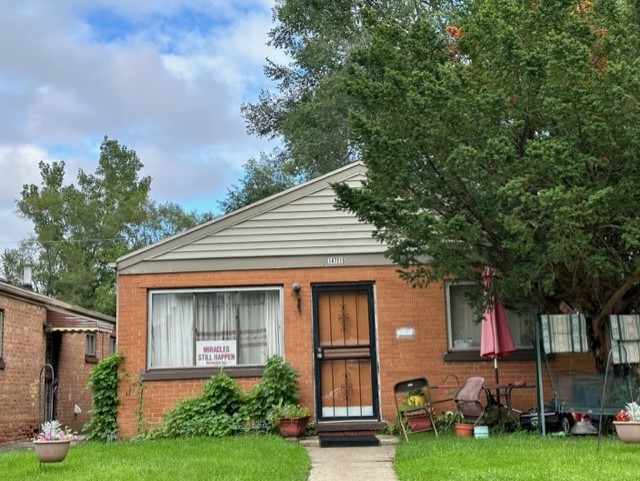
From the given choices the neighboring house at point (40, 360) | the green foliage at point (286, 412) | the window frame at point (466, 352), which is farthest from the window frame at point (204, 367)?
the neighboring house at point (40, 360)

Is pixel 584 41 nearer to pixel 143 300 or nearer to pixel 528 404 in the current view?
pixel 528 404

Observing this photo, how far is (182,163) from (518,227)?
121 ft

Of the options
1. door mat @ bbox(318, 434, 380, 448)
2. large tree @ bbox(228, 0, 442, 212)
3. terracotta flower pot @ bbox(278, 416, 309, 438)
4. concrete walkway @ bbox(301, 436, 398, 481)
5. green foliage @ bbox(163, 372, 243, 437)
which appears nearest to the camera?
concrete walkway @ bbox(301, 436, 398, 481)

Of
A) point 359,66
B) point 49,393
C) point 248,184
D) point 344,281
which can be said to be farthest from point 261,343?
point 248,184

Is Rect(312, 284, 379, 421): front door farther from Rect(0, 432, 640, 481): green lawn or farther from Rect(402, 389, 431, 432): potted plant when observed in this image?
Rect(0, 432, 640, 481): green lawn

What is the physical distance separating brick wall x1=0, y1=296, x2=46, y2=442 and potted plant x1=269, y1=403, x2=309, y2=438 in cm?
684

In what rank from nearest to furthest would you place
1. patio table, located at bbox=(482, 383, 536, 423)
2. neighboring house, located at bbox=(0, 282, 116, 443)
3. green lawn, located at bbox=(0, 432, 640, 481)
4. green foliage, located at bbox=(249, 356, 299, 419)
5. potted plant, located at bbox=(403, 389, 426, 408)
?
1. green lawn, located at bbox=(0, 432, 640, 481)
2. patio table, located at bbox=(482, 383, 536, 423)
3. potted plant, located at bbox=(403, 389, 426, 408)
4. green foliage, located at bbox=(249, 356, 299, 419)
5. neighboring house, located at bbox=(0, 282, 116, 443)

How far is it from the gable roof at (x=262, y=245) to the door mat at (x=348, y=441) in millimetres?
2714

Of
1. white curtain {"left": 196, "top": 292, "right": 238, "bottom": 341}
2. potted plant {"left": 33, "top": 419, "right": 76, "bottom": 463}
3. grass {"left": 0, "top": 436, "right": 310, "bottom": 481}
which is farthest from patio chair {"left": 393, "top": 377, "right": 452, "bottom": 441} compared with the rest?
potted plant {"left": 33, "top": 419, "right": 76, "bottom": 463}

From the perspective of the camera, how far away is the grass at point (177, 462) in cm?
671

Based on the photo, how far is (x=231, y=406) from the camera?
35.2 ft

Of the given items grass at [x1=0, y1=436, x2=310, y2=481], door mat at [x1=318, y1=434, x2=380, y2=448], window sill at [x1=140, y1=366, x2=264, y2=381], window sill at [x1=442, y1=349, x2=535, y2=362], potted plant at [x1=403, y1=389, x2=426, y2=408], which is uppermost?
window sill at [x1=442, y1=349, x2=535, y2=362]

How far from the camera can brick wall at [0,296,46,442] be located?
1446 cm

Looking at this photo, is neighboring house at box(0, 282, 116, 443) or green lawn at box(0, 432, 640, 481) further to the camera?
neighboring house at box(0, 282, 116, 443)
